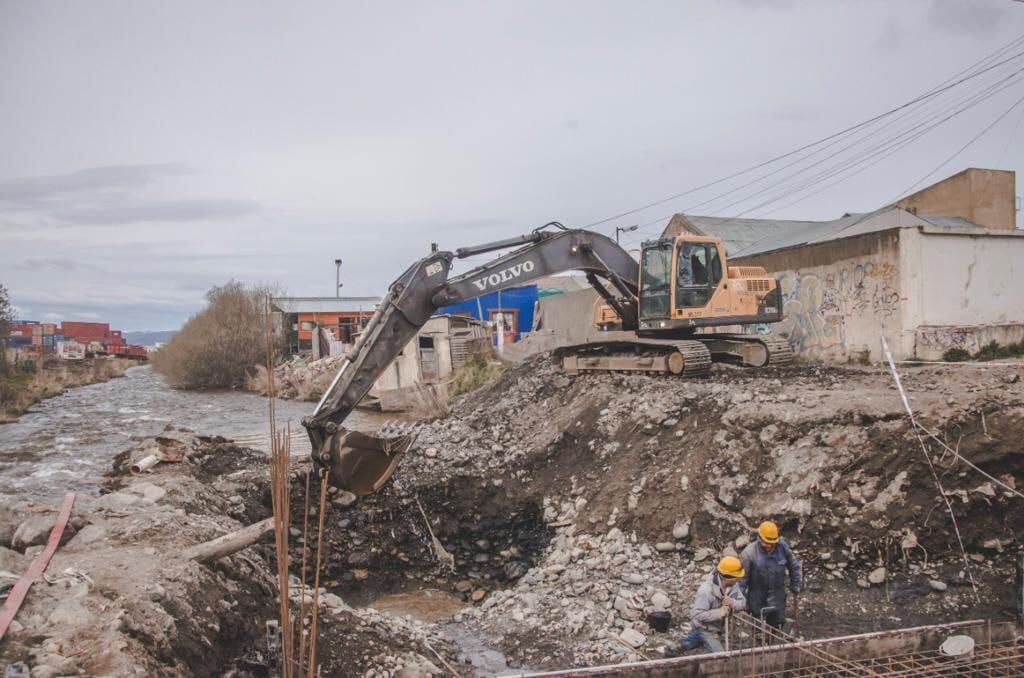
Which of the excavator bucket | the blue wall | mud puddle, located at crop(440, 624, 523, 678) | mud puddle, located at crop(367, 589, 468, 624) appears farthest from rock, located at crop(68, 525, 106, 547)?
the blue wall

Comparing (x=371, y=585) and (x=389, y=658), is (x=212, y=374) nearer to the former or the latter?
(x=371, y=585)

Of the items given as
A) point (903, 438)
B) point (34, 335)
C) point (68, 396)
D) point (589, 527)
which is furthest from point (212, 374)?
point (903, 438)

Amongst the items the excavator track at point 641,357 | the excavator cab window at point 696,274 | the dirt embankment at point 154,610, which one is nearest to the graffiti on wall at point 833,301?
the excavator cab window at point 696,274

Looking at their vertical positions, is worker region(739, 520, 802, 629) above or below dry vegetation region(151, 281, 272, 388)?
below

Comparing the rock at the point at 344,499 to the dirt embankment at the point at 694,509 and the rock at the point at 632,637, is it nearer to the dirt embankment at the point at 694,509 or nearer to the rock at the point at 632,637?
the dirt embankment at the point at 694,509

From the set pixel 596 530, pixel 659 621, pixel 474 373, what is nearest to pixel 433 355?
pixel 474 373

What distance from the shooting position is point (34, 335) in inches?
2099

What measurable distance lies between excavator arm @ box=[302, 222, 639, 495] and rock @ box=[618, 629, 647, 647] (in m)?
3.35

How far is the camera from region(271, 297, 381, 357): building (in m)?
40.1

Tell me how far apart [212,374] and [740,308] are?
1189 inches

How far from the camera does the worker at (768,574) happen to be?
5.32 meters

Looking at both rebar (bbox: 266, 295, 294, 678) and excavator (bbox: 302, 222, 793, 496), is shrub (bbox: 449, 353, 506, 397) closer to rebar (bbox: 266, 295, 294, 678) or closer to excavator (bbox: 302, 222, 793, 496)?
excavator (bbox: 302, 222, 793, 496)

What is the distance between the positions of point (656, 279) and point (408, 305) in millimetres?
4313

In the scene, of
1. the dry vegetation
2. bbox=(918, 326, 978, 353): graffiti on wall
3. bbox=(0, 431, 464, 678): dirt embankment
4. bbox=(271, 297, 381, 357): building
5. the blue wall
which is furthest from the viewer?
bbox=(271, 297, 381, 357): building
